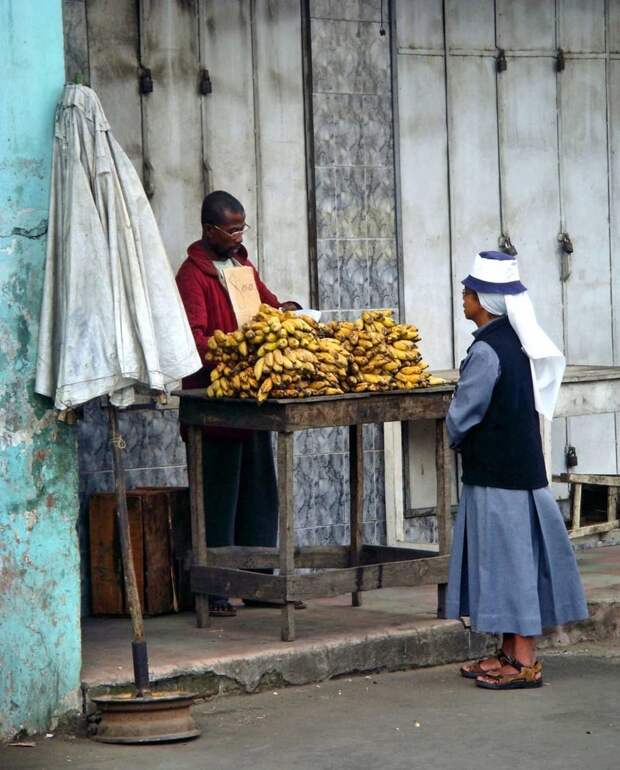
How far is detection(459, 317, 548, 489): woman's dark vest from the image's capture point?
282 inches

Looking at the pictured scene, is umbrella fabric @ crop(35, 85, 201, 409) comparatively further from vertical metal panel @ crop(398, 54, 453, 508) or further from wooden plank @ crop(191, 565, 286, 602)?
vertical metal panel @ crop(398, 54, 453, 508)

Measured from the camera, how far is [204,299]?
7973 millimetres

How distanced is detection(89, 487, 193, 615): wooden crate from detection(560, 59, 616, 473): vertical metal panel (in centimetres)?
296

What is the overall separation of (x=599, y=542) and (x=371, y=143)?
9.04ft

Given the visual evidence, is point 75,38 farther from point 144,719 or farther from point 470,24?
point 144,719

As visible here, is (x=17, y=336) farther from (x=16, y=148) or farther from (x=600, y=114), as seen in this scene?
(x=600, y=114)

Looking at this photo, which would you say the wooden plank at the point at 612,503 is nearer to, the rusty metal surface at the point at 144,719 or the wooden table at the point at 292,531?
the wooden table at the point at 292,531

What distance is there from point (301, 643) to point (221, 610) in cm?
84

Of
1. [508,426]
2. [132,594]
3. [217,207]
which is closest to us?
[132,594]

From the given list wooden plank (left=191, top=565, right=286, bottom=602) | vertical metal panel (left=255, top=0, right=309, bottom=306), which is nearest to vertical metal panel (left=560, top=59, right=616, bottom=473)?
vertical metal panel (left=255, top=0, right=309, bottom=306)

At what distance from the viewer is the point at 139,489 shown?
8.28 meters

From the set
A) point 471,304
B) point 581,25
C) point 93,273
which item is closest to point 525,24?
point 581,25

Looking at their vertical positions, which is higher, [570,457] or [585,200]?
[585,200]

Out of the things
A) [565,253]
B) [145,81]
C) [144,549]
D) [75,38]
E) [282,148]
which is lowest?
Answer: [144,549]
